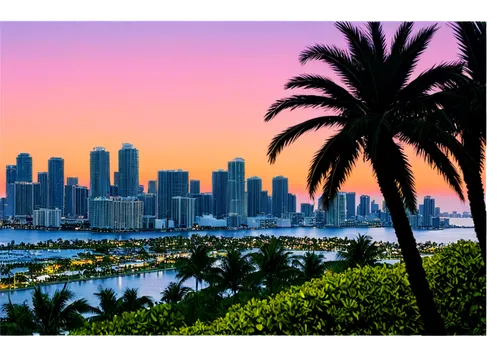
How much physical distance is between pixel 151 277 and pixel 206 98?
10.1 ft

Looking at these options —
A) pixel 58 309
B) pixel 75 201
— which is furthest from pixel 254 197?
pixel 58 309

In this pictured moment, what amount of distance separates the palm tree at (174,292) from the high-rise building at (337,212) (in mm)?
4193

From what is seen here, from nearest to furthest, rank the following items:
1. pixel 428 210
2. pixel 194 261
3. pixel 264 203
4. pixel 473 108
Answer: pixel 473 108 < pixel 428 210 < pixel 264 203 < pixel 194 261

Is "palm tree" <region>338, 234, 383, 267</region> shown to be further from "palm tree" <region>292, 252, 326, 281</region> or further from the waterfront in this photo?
the waterfront

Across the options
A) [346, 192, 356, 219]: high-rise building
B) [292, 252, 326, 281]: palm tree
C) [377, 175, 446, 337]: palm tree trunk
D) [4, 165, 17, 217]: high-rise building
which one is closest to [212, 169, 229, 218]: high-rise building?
[346, 192, 356, 219]: high-rise building

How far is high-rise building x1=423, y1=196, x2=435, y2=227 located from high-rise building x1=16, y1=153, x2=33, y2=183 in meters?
5.69

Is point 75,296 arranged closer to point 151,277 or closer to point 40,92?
point 151,277

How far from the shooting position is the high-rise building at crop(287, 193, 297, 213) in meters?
7.43

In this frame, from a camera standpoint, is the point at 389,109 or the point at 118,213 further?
the point at 118,213

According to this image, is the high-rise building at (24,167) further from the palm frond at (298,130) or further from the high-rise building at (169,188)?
the palm frond at (298,130)

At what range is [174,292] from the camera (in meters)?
11.0

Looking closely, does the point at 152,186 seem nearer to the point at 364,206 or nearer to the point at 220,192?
the point at 220,192

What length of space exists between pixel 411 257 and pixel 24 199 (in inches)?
217

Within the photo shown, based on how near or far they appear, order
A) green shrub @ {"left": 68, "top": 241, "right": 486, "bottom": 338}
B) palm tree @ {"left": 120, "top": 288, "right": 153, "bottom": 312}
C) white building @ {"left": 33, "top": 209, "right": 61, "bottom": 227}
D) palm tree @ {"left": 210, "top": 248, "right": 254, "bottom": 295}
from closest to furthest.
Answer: green shrub @ {"left": 68, "top": 241, "right": 486, "bottom": 338}
white building @ {"left": 33, "top": 209, "right": 61, "bottom": 227}
palm tree @ {"left": 120, "top": 288, "right": 153, "bottom": 312}
palm tree @ {"left": 210, "top": 248, "right": 254, "bottom": 295}
